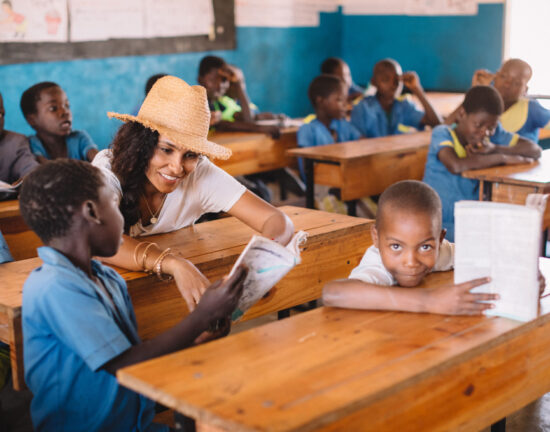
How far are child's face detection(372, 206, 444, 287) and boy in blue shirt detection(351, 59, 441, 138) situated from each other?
362 centimetres

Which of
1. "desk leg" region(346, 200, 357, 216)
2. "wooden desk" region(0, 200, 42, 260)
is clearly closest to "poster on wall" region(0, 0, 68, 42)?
"wooden desk" region(0, 200, 42, 260)

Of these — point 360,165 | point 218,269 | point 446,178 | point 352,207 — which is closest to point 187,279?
point 218,269

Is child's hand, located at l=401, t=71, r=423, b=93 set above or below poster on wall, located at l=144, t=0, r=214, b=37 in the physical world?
below

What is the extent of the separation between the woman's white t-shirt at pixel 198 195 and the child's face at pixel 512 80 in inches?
113

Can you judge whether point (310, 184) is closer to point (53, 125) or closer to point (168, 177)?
point (53, 125)

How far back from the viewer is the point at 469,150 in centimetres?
366

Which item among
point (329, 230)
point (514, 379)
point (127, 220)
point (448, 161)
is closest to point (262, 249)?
point (514, 379)

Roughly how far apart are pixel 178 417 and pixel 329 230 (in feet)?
4.08

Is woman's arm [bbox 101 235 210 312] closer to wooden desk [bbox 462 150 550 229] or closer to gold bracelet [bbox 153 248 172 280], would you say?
gold bracelet [bbox 153 248 172 280]

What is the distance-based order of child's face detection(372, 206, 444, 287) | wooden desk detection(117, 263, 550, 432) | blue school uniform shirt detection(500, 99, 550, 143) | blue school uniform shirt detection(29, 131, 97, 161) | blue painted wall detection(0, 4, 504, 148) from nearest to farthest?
wooden desk detection(117, 263, 550, 432), child's face detection(372, 206, 444, 287), blue school uniform shirt detection(29, 131, 97, 161), blue school uniform shirt detection(500, 99, 550, 143), blue painted wall detection(0, 4, 504, 148)

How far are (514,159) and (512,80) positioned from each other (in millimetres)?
→ 1123

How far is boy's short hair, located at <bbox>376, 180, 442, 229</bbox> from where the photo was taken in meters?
1.73

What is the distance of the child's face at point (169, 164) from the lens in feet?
7.02

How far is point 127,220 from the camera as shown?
2.27 metres
